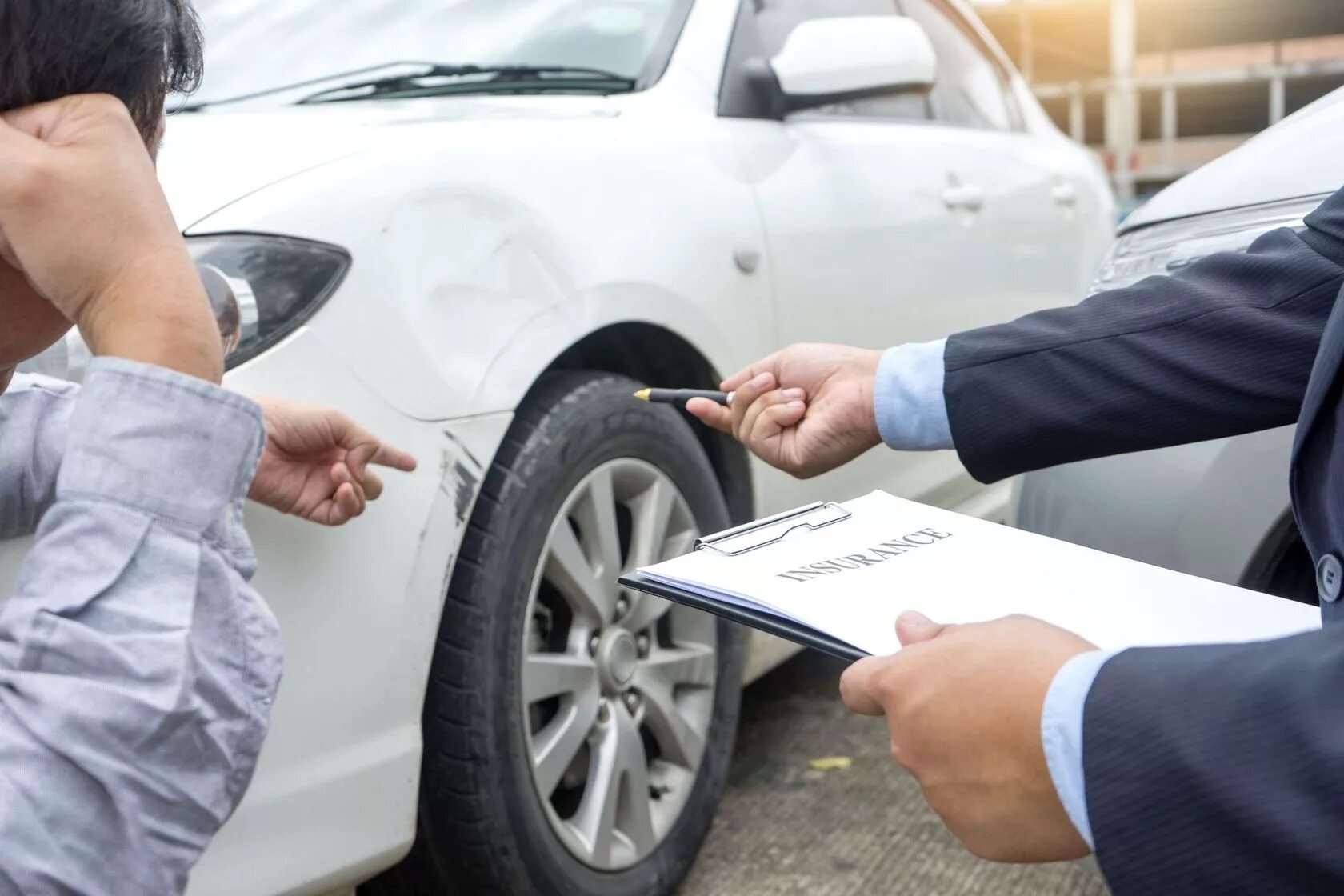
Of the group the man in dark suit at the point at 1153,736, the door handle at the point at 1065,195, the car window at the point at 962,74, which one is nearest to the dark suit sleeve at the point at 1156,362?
the man in dark suit at the point at 1153,736

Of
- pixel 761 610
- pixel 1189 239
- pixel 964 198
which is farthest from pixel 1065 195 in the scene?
pixel 761 610

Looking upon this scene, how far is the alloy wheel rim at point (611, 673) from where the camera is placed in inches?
75.5

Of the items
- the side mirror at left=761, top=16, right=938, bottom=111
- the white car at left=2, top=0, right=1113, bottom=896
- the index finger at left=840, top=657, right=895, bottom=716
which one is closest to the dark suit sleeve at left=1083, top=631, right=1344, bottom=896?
the index finger at left=840, top=657, right=895, bottom=716

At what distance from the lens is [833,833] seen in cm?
246

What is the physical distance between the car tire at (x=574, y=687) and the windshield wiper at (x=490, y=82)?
2.19 ft

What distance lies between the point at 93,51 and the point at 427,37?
163cm

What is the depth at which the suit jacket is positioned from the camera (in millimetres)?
749

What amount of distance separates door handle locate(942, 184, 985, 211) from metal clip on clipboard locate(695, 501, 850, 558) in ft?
6.33

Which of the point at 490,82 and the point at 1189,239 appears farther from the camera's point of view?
the point at 490,82

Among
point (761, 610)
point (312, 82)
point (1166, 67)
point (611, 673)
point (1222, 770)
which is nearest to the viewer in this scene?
point (1222, 770)

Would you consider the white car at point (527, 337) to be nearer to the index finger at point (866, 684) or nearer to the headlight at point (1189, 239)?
the headlight at point (1189, 239)

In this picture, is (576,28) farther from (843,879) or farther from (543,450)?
(843,879)

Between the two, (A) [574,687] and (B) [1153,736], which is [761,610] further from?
(A) [574,687]

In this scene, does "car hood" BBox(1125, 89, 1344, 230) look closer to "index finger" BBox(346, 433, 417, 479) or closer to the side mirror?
the side mirror
